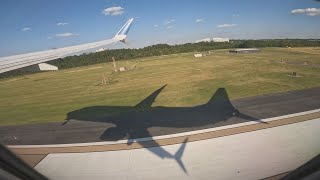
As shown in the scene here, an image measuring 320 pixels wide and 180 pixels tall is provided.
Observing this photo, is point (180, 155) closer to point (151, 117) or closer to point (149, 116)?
point (151, 117)

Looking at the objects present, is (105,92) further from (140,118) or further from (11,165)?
(11,165)

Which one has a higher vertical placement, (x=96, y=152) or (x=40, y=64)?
(x=40, y=64)

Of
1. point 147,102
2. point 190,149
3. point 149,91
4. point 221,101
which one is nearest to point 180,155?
point 190,149

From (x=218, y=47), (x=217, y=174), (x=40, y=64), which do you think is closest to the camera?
(x=40, y=64)

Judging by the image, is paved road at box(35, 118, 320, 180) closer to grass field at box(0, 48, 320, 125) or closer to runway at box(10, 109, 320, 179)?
runway at box(10, 109, 320, 179)

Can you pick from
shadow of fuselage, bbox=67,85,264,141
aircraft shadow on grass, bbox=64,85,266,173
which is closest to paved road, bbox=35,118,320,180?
aircraft shadow on grass, bbox=64,85,266,173

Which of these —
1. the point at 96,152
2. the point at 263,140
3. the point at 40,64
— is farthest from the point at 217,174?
the point at 40,64

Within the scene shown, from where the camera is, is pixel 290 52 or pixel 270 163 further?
pixel 290 52

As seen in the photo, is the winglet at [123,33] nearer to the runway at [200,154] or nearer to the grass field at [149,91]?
the runway at [200,154]
